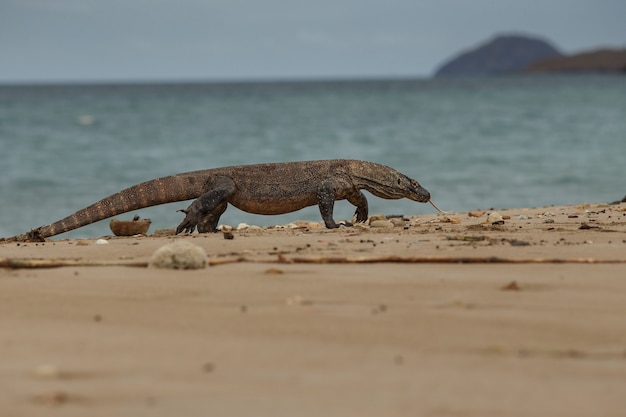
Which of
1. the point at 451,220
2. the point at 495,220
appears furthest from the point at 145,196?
the point at 495,220

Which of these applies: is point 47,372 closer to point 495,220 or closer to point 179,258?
point 179,258

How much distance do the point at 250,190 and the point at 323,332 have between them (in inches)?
200

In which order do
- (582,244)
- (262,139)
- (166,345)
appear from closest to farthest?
1. (166,345)
2. (582,244)
3. (262,139)

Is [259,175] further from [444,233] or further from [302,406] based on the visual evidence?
[302,406]

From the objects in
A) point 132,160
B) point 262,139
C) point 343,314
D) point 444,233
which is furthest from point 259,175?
point 262,139

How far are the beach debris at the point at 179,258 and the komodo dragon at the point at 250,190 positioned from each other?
3163 millimetres

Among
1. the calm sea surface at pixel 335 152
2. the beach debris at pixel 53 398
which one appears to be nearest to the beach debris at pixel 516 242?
the beach debris at pixel 53 398

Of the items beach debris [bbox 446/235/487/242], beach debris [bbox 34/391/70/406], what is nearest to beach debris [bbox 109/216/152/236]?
beach debris [bbox 446/235/487/242]

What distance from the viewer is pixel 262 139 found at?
3594cm

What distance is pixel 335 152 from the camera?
2853 centimetres

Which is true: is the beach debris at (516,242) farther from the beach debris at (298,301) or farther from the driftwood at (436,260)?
the beach debris at (298,301)

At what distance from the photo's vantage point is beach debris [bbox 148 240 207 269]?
18.1ft

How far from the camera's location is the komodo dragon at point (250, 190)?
8.92 m

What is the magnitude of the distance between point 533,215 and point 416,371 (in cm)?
621
